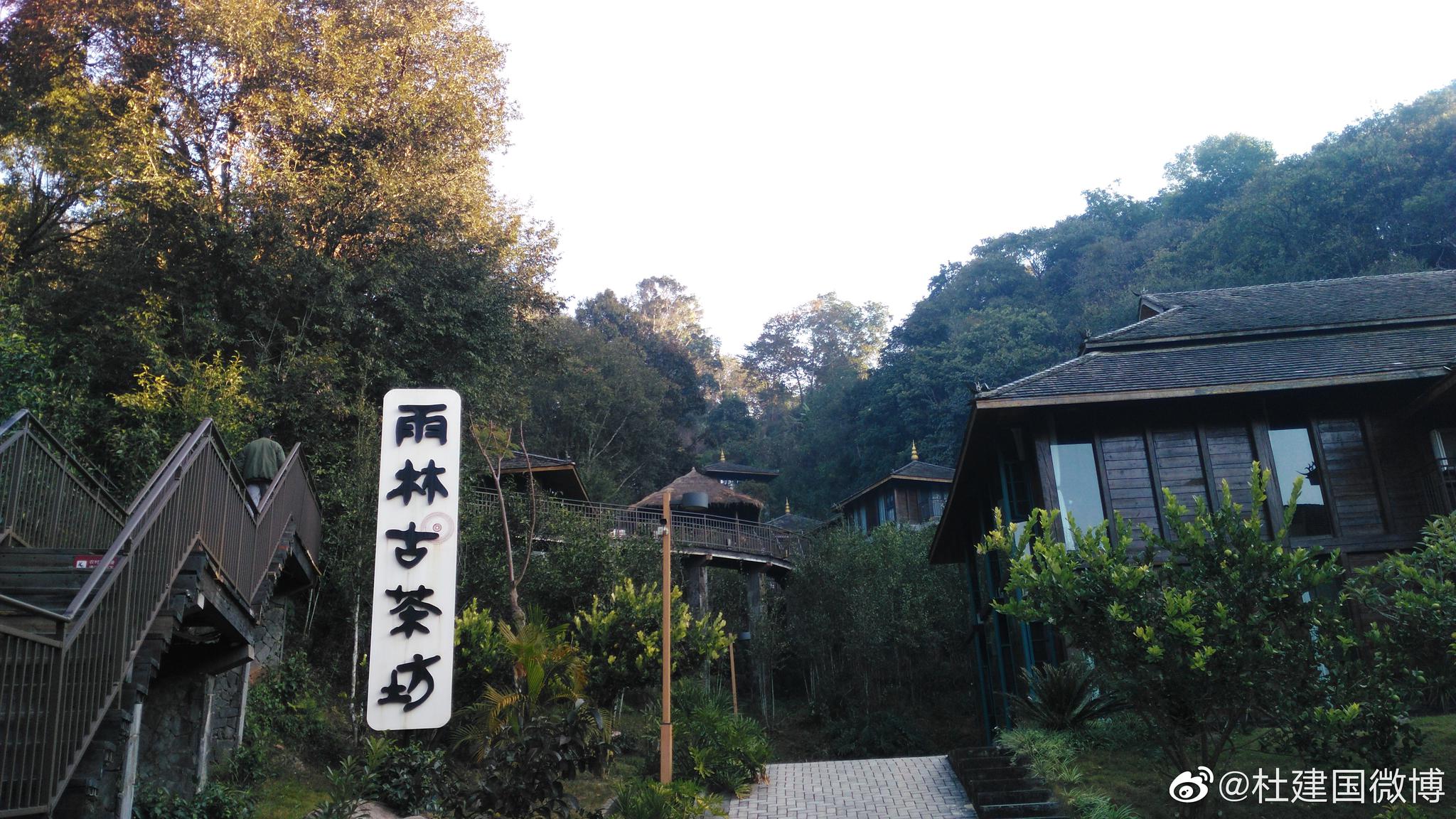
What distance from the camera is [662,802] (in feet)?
36.9

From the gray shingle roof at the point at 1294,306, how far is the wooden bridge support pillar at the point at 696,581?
14.5 meters

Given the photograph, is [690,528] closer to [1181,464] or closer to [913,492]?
[913,492]

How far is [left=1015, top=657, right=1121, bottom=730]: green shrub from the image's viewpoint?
1274 centimetres

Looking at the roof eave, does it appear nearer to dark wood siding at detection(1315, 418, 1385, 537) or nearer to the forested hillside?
dark wood siding at detection(1315, 418, 1385, 537)

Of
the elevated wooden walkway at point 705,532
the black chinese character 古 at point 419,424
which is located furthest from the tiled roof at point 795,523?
the black chinese character 古 at point 419,424

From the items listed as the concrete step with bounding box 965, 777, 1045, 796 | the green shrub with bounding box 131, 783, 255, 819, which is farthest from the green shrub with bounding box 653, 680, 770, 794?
the green shrub with bounding box 131, 783, 255, 819

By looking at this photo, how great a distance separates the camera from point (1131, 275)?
1983 inches

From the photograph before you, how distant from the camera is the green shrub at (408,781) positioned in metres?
12.6

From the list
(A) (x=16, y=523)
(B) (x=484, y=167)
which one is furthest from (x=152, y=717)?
(B) (x=484, y=167)

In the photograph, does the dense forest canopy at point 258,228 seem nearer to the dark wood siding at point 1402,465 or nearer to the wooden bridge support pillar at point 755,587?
the wooden bridge support pillar at point 755,587

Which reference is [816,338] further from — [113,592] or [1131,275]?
[113,592]

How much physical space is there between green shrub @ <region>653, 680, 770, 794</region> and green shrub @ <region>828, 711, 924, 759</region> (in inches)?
415

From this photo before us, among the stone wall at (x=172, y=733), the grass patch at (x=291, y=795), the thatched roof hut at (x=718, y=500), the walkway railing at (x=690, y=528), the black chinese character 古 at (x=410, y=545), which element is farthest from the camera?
the thatched roof hut at (x=718, y=500)

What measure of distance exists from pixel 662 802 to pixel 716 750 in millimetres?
3283
